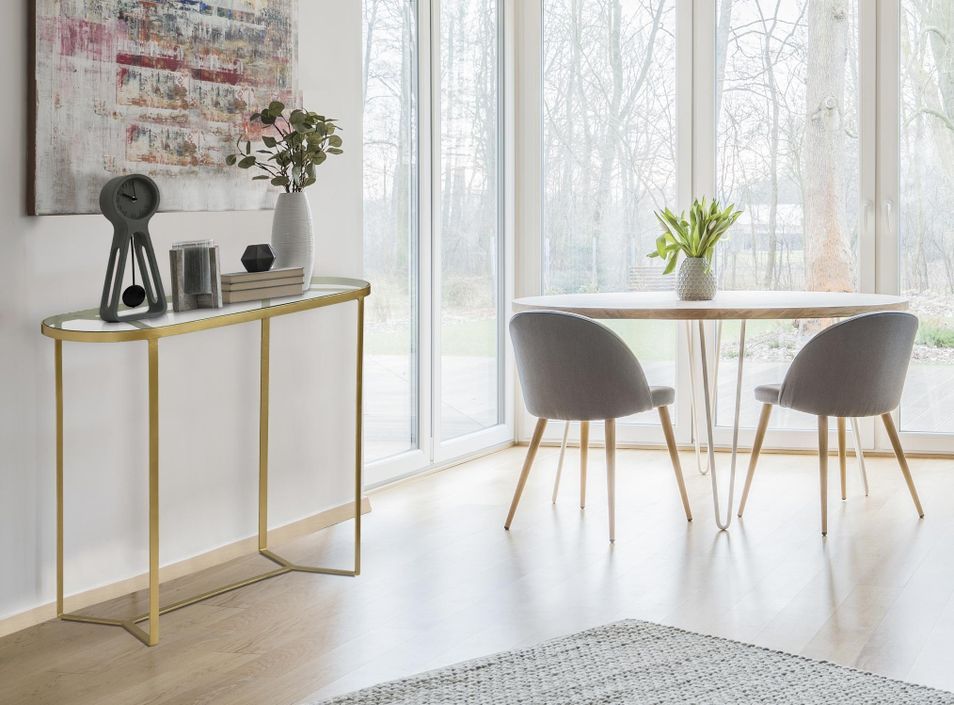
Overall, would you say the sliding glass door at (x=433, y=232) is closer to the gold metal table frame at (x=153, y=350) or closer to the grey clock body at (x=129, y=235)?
the gold metal table frame at (x=153, y=350)

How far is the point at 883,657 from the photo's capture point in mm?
2525

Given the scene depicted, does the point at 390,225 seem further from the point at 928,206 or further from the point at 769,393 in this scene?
the point at 928,206

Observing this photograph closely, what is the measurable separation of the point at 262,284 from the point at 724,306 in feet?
4.77

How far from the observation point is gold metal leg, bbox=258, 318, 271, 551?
135 inches

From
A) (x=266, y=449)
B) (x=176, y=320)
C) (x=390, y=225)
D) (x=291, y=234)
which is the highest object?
(x=390, y=225)

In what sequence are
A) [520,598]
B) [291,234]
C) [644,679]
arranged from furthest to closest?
1. [291,234]
2. [520,598]
3. [644,679]

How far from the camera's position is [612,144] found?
5246 millimetres

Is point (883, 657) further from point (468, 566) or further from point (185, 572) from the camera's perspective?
point (185, 572)

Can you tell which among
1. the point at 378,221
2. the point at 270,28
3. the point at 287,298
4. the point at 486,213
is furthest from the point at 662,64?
the point at 287,298

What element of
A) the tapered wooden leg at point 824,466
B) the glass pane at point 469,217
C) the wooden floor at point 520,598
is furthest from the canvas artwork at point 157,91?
the tapered wooden leg at point 824,466

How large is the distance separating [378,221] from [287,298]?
130 centimetres

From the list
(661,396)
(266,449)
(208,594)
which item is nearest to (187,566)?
(208,594)

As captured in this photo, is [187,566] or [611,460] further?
[611,460]

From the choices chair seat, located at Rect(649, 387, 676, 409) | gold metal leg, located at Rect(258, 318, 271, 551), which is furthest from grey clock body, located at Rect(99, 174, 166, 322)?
chair seat, located at Rect(649, 387, 676, 409)
